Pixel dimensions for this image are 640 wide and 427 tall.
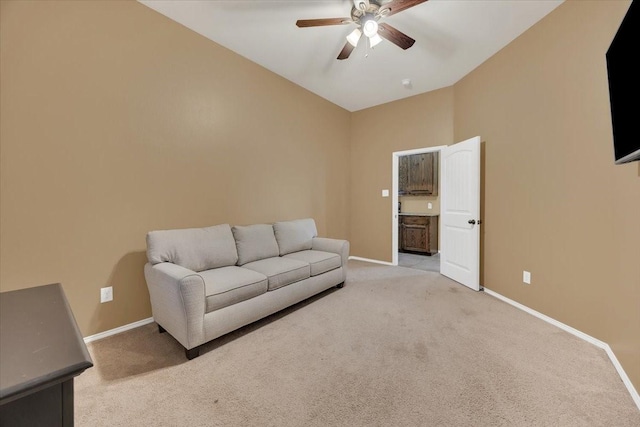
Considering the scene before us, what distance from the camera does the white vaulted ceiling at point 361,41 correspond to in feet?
7.91

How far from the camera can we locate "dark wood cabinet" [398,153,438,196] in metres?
5.72

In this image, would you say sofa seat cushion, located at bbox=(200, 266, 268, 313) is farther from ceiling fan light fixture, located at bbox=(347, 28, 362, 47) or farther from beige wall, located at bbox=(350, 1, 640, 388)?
beige wall, located at bbox=(350, 1, 640, 388)

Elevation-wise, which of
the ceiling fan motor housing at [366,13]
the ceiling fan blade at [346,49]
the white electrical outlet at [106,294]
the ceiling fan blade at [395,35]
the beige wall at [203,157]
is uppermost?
the ceiling fan motor housing at [366,13]

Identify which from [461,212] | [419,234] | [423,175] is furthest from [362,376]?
[423,175]

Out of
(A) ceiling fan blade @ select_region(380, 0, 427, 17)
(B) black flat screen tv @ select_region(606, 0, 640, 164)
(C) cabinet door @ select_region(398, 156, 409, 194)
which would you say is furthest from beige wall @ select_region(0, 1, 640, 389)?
(C) cabinet door @ select_region(398, 156, 409, 194)

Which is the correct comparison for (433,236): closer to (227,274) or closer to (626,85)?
(626,85)

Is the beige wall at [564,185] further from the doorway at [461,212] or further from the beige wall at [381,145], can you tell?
the beige wall at [381,145]

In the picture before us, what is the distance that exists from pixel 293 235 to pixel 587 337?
2.88m

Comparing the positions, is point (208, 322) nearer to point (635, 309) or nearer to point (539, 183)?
point (635, 309)

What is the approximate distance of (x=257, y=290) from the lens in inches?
90.7

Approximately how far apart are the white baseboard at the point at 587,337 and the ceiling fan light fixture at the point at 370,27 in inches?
118

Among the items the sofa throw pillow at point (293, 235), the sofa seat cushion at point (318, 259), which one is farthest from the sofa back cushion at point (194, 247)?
the sofa seat cushion at point (318, 259)

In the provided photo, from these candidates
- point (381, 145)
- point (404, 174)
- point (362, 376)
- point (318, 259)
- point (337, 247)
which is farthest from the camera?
point (404, 174)

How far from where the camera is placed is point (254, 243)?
295 centimetres
